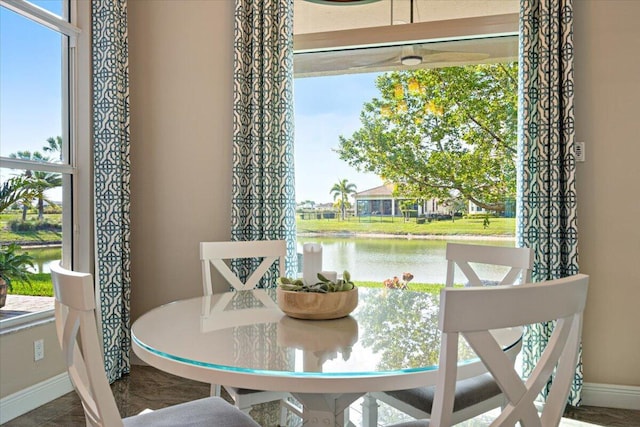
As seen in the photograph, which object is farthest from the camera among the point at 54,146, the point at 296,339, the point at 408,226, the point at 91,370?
the point at 408,226

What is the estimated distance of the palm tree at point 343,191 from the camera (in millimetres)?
3451

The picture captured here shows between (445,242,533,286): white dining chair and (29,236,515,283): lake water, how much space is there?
2.96 feet

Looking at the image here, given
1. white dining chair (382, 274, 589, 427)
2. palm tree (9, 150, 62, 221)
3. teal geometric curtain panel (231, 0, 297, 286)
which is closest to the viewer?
white dining chair (382, 274, 589, 427)

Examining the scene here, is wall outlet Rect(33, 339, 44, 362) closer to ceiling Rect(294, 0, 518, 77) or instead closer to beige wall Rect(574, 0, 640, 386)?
ceiling Rect(294, 0, 518, 77)

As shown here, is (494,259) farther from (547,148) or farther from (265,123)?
(265,123)

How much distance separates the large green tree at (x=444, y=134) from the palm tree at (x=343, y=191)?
0.13 m

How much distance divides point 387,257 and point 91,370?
240 centimetres

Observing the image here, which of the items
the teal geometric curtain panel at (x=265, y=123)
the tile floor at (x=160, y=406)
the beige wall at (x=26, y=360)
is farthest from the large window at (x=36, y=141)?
the teal geometric curtain panel at (x=265, y=123)

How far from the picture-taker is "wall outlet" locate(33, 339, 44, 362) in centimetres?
286

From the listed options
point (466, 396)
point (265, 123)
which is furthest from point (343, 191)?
point (466, 396)

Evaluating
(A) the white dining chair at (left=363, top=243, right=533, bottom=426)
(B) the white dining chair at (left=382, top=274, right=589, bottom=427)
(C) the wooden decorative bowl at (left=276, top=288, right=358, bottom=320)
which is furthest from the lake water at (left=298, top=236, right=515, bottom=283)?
(B) the white dining chair at (left=382, top=274, right=589, bottom=427)

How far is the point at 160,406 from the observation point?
279cm

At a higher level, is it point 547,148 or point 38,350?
point 547,148

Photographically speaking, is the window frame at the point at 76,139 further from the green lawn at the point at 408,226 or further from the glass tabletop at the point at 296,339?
the glass tabletop at the point at 296,339
